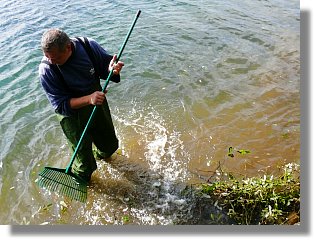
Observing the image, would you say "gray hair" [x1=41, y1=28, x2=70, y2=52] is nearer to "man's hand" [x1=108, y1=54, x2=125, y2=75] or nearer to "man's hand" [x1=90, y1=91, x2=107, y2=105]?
"man's hand" [x1=90, y1=91, x2=107, y2=105]

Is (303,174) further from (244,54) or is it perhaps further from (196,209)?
(244,54)

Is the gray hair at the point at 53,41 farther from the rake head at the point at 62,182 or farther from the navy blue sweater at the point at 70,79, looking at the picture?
the rake head at the point at 62,182

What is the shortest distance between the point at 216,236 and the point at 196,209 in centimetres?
122

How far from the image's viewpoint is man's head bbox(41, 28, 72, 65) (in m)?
3.40

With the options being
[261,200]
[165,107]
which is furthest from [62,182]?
[165,107]

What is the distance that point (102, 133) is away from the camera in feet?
14.9

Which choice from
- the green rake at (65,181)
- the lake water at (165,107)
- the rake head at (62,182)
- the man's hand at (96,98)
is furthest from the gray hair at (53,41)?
the lake water at (165,107)

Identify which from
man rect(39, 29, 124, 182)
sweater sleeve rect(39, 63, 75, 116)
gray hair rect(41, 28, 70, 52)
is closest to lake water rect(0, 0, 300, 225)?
man rect(39, 29, 124, 182)

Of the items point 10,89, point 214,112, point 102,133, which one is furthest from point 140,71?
point 102,133

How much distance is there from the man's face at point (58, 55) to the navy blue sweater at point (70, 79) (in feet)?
0.30

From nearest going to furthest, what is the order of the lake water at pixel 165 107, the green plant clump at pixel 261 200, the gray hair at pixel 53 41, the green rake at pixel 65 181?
the gray hair at pixel 53 41 → the green plant clump at pixel 261 200 → the green rake at pixel 65 181 → the lake water at pixel 165 107

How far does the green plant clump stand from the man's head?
2.37m

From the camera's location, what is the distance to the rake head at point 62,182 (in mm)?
4032

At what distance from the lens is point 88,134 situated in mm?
4371
